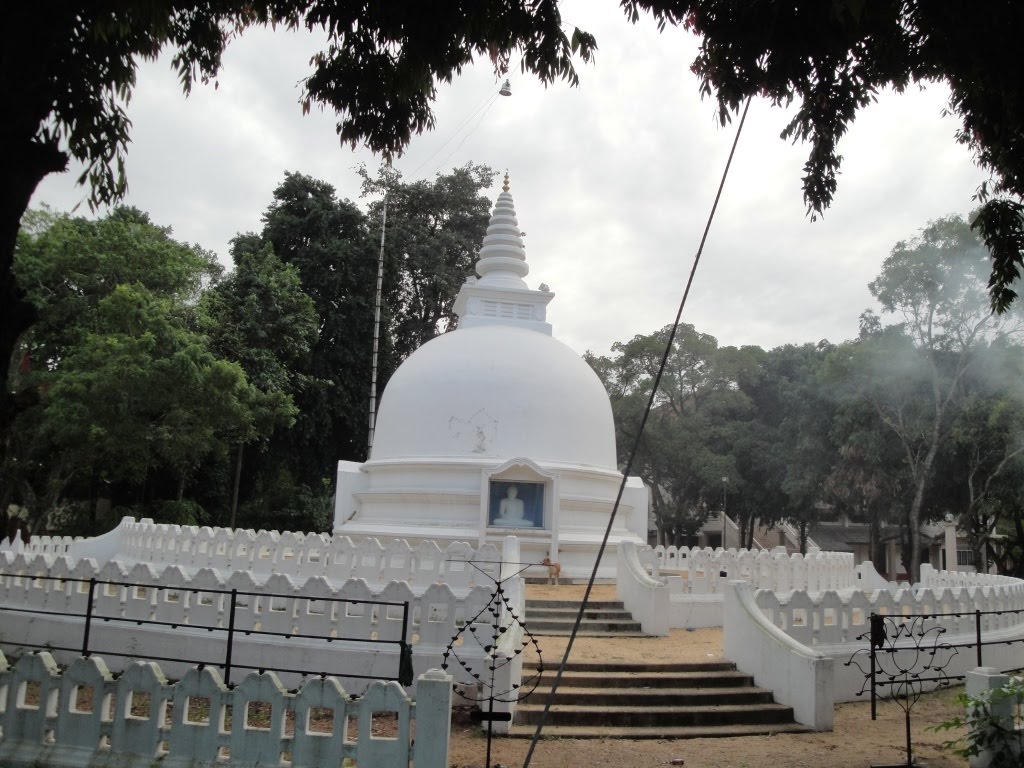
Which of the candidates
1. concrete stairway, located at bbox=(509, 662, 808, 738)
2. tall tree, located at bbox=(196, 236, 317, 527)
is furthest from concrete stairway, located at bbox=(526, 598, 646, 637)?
tall tree, located at bbox=(196, 236, 317, 527)

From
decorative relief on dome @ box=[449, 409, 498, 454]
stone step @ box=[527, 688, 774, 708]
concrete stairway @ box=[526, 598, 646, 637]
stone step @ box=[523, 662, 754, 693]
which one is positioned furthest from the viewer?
decorative relief on dome @ box=[449, 409, 498, 454]

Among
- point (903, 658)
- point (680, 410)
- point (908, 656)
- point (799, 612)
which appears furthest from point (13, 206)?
point (680, 410)

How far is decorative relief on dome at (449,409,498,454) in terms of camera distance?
74.2ft

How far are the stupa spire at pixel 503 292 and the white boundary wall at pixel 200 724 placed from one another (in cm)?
2004

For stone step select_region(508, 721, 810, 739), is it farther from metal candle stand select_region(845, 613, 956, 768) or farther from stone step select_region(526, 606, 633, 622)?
stone step select_region(526, 606, 633, 622)

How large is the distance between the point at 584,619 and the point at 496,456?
7.76 meters

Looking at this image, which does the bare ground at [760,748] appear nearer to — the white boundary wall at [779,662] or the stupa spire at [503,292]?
the white boundary wall at [779,662]

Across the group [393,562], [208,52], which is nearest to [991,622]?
[393,562]

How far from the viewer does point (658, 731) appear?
974 centimetres

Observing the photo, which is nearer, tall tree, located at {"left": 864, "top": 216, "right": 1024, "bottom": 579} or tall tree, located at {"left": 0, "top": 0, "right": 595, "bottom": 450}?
tall tree, located at {"left": 0, "top": 0, "right": 595, "bottom": 450}

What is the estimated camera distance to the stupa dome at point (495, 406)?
74.9 ft

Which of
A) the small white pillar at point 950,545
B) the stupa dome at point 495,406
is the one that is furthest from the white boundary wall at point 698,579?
the small white pillar at point 950,545

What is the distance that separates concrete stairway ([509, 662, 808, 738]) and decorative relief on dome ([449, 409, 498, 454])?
1155cm

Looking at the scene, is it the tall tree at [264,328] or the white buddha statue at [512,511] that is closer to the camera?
the white buddha statue at [512,511]
